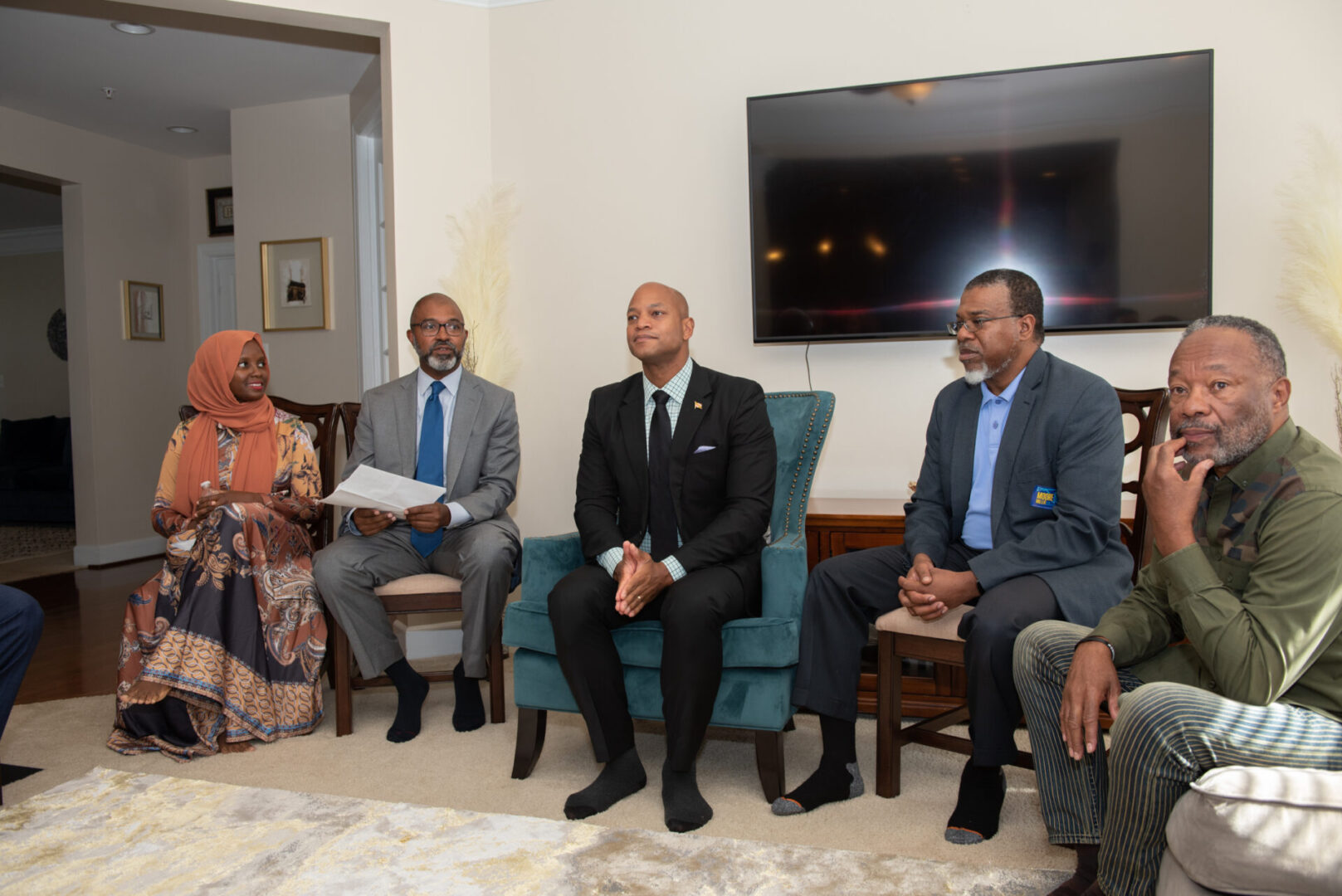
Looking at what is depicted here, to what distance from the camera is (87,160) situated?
Result: 6219 millimetres

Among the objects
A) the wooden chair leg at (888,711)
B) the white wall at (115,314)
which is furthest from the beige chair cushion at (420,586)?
the white wall at (115,314)

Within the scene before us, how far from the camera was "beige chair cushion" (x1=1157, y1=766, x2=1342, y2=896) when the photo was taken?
4.13ft

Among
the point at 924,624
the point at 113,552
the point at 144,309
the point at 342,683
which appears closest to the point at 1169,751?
the point at 924,624

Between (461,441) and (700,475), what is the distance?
0.98m

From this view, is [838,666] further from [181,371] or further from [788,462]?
[181,371]

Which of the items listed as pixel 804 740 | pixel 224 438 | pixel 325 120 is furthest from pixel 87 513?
pixel 804 740

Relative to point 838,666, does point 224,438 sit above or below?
above

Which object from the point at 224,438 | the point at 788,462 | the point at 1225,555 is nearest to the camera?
the point at 1225,555

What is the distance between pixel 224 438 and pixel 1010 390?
2.48 m

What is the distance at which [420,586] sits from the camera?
2977 millimetres

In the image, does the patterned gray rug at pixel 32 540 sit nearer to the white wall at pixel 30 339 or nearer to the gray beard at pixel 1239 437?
the white wall at pixel 30 339

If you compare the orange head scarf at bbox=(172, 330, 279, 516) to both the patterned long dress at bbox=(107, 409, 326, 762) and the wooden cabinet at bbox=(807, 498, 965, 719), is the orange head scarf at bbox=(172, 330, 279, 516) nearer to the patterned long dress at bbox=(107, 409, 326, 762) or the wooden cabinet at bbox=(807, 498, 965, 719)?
the patterned long dress at bbox=(107, 409, 326, 762)

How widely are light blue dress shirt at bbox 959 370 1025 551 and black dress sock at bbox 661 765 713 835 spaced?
0.93 meters

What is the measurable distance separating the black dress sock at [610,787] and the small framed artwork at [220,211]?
581 centimetres
